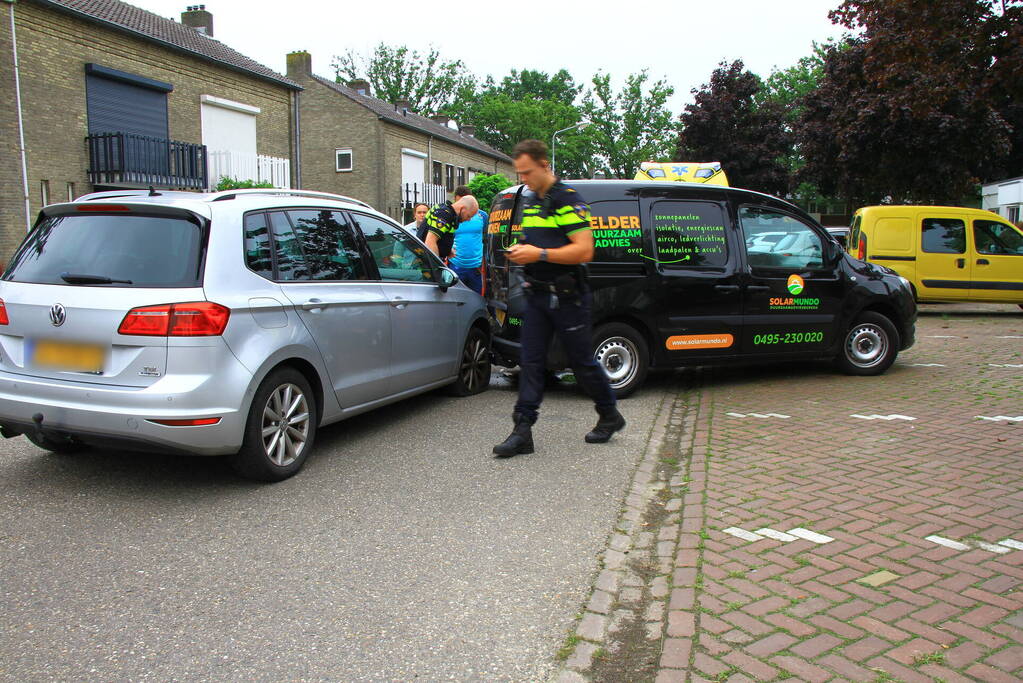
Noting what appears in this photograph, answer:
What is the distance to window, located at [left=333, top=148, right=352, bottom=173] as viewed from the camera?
113 ft

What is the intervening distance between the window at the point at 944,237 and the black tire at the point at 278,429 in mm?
12978

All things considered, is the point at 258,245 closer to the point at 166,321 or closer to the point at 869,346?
the point at 166,321

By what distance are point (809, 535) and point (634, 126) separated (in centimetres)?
6972

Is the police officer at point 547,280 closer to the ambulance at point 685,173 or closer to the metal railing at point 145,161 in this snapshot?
the ambulance at point 685,173

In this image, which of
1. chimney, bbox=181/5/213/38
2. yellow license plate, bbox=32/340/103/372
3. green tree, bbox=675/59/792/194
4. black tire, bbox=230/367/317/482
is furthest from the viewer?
green tree, bbox=675/59/792/194

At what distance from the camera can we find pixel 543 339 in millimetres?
5449

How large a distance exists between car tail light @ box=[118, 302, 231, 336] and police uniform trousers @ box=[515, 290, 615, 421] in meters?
2.12

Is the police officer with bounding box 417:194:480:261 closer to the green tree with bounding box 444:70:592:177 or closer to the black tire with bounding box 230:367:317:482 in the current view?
the black tire with bounding box 230:367:317:482

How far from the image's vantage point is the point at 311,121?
3456 centimetres

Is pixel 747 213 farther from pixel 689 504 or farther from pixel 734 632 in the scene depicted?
pixel 734 632

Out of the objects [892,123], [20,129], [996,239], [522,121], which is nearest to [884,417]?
[996,239]

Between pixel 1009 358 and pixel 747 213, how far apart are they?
439 cm

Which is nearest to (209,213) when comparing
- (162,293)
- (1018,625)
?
(162,293)

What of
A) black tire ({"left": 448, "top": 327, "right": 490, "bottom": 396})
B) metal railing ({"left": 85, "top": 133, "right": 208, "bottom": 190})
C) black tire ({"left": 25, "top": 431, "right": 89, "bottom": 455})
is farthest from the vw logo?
metal railing ({"left": 85, "top": 133, "right": 208, "bottom": 190})
